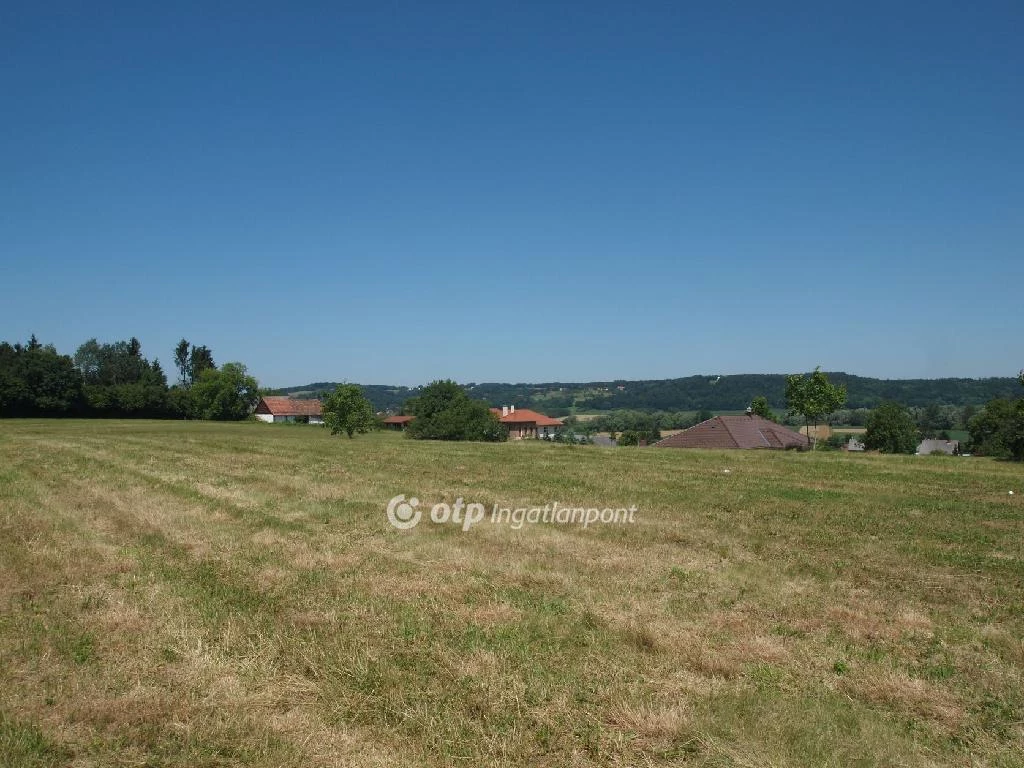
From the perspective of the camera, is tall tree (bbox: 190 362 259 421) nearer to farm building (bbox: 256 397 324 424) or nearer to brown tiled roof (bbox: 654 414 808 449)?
farm building (bbox: 256 397 324 424)

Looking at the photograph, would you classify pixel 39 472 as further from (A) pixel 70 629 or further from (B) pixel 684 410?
(B) pixel 684 410

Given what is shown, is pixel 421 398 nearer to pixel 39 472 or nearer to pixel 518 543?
pixel 39 472

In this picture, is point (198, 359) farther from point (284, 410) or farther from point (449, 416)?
point (449, 416)

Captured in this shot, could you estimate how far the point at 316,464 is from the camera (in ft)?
83.3

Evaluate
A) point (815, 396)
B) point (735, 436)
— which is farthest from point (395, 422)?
point (815, 396)

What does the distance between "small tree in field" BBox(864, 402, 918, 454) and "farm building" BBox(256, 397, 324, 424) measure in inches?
4589

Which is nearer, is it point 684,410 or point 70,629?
point 70,629

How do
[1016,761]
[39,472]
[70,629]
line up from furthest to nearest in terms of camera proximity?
[39,472]
[70,629]
[1016,761]

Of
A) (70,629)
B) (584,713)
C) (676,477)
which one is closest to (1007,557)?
(584,713)

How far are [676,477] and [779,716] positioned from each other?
1840cm

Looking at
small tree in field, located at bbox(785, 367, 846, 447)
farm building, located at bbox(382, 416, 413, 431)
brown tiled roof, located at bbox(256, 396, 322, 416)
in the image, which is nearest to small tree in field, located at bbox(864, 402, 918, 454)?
small tree in field, located at bbox(785, 367, 846, 447)

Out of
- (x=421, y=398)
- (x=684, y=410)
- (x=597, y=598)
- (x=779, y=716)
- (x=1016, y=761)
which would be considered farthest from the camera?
(x=684, y=410)

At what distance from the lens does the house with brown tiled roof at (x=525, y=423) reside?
151 meters

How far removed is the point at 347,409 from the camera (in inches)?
2406
